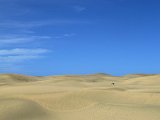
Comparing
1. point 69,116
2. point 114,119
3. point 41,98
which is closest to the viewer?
point 114,119

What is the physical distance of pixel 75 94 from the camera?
10.7m

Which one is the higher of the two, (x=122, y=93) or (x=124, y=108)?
(x=122, y=93)

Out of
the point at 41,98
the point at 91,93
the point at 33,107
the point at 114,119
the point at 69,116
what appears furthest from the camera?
the point at 91,93

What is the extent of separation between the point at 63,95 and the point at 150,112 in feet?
10.3

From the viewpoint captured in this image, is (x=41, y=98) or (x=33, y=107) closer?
(x=33, y=107)

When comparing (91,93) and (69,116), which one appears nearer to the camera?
(69,116)

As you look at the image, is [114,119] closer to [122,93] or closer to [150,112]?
[150,112]

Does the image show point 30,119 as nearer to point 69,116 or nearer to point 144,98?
point 69,116

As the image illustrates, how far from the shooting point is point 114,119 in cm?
770

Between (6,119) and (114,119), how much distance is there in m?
2.18

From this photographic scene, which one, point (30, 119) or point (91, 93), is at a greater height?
point (91, 93)

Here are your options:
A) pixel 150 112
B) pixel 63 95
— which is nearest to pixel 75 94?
pixel 63 95

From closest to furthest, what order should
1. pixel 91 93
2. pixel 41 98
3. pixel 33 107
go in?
pixel 33 107
pixel 41 98
pixel 91 93

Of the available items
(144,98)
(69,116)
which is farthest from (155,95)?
(69,116)
